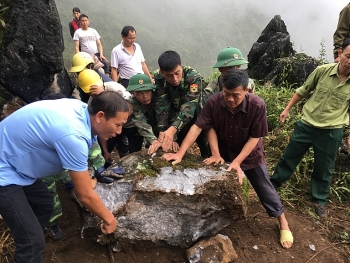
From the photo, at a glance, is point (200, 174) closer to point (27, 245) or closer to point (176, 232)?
point (176, 232)

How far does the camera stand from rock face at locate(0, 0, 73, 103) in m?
3.91

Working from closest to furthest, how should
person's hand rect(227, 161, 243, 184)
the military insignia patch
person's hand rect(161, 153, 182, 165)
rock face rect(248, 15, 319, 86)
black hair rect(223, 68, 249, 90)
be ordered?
black hair rect(223, 68, 249, 90) → person's hand rect(227, 161, 243, 184) → person's hand rect(161, 153, 182, 165) → the military insignia patch → rock face rect(248, 15, 319, 86)

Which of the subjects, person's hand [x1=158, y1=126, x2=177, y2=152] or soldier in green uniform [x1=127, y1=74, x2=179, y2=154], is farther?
soldier in green uniform [x1=127, y1=74, x2=179, y2=154]

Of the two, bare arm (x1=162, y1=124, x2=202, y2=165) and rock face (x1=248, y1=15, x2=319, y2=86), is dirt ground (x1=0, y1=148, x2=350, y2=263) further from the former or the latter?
rock face (x1=248, y1=15, x2=319, y2=86)

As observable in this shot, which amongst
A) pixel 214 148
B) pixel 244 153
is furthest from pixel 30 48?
pixel 244 153

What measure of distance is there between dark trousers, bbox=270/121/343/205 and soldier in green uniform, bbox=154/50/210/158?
143 cm

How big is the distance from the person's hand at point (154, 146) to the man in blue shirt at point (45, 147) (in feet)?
3.46

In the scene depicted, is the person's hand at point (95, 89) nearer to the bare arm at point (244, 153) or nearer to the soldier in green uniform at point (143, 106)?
the soldier in green uniform at point (143, 106)

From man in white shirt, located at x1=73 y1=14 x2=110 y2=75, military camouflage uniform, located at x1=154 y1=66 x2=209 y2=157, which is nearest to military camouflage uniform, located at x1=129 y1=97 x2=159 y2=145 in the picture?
military camouflage uniform, located at x1=154 y1=66 x2=209 y2=157

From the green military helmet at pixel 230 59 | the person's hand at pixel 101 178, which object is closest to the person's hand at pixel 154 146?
the person's hand at pixel 101 178

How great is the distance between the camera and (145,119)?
3664mm

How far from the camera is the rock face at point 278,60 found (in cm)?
739

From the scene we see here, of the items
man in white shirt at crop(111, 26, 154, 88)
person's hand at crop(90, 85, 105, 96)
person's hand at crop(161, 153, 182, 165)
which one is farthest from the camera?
man in white shirt at crop(111, 26, 154, 88)

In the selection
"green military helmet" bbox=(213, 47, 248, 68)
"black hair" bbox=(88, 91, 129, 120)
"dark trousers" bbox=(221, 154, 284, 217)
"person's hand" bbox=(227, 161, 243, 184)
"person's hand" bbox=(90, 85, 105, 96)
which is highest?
"green military helmet" bbox=(213, 47, 248, 68)
